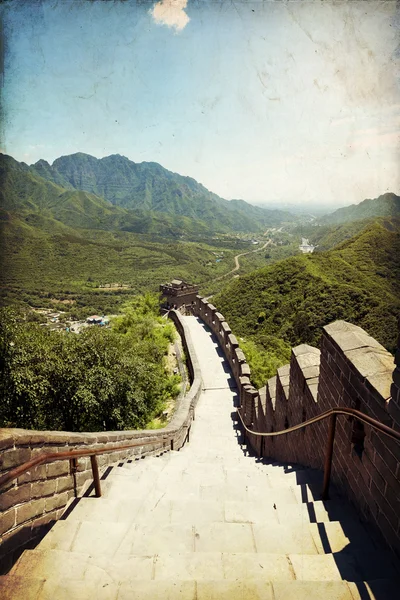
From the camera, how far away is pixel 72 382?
9.09 metres

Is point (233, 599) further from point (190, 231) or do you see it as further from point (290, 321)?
point (190, 231)

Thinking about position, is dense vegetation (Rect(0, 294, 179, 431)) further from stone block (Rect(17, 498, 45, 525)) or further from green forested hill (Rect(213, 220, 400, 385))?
green forested hill (Rect(213, 220, 400, 385))

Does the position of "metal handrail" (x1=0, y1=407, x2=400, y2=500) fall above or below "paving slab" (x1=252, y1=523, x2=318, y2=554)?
above

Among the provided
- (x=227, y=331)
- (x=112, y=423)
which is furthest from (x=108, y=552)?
(x=227, y=331)

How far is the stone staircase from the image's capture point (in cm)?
191

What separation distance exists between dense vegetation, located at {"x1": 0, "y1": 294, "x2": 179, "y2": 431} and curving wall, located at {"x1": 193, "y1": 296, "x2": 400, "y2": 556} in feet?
18.1

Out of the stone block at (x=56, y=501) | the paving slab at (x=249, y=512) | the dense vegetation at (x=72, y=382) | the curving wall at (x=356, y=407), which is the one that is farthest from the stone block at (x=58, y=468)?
the dense vegetation at (x=72, y=382)

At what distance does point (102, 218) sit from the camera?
180000mm

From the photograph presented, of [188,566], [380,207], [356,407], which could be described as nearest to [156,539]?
[188,566]

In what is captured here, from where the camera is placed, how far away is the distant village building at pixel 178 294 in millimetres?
22605

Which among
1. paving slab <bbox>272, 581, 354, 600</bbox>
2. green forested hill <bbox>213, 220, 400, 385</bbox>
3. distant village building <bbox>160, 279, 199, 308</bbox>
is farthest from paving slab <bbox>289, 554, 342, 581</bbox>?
distant village building <bbox>160, 279, 199, 308</bbox>

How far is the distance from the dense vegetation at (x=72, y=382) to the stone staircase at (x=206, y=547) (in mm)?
5204

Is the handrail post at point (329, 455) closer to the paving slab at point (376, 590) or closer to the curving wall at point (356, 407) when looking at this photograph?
the curving wall at point (356, 407)

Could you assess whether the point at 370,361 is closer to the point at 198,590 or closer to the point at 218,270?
the point at 198,590
